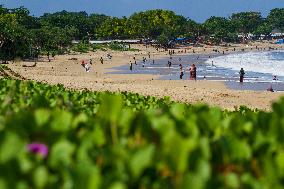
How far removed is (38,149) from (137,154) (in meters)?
0.50

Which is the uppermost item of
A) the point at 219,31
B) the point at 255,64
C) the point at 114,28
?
the point at 114,28

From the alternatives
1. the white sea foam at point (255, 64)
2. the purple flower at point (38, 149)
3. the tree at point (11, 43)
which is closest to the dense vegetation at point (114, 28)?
the tree at point (11, 43)

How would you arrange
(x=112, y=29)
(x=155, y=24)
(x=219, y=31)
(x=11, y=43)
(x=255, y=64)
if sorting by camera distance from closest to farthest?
(x=11, y=43) < (x=255, y=64) < (x=112, y=29) < (x=155, y=24) < (x=219, y=31)

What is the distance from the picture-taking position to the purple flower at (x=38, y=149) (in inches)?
76.7

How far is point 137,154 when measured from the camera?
1695 mm

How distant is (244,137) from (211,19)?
632ft

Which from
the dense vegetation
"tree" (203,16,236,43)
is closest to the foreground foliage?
the dense vegetation

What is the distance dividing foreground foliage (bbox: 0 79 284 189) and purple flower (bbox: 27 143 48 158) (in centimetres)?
3

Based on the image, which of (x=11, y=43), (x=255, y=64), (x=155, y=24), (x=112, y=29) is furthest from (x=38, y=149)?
(x=155, y=24)

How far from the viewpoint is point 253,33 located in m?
176

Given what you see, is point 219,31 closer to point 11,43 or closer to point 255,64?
point 255,64

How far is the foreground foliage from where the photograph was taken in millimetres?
1535

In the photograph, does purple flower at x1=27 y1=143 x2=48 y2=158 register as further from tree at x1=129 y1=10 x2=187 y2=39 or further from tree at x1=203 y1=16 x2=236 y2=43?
tree at x1=203 y1=16 x2=236 y2=43

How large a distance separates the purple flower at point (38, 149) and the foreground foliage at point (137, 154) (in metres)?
0.03
